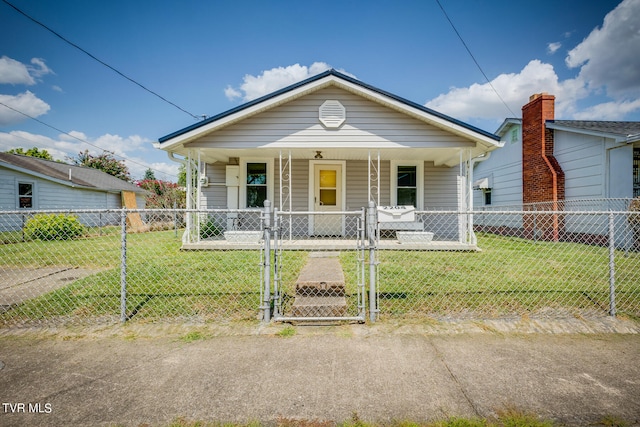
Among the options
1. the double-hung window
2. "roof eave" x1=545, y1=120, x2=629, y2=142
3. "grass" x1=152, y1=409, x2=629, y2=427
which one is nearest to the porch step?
"grass" x1=152, y1=409, x2=629, y2=427

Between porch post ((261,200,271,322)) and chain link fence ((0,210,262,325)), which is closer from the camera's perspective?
porch post ((261,200,271,322))

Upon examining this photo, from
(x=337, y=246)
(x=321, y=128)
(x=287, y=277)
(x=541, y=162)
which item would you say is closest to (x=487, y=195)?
(x=541, y=162)

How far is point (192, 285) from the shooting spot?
15.8 ft

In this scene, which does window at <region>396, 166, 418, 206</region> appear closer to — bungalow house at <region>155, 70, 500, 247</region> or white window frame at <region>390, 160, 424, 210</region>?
white window frame at <region>390, 160, 424, 210</region>

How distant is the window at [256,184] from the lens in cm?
1016

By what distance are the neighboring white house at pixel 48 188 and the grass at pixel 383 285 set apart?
10.2 meters

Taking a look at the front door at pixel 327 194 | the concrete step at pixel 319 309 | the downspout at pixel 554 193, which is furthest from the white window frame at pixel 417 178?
the concrete step at pixel 319 309

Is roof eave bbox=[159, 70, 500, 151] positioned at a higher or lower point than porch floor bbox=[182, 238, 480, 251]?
higher

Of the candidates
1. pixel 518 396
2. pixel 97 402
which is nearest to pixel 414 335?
pixel 518 396

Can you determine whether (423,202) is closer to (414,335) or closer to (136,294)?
(414,335)

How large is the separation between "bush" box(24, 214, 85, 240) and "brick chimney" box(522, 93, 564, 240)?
58.2 feet

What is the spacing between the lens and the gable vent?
846 centimetres

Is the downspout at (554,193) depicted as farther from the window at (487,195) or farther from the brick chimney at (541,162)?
the window at (487,195)

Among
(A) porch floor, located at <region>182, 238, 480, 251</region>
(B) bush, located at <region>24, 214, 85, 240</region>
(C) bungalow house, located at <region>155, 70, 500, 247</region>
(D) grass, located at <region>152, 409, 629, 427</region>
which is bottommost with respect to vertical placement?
(D) grass, located at <region>152, 409, 629, 427</region>
